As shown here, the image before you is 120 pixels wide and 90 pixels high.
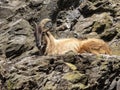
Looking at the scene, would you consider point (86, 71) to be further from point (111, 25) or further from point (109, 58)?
point (111, 25)

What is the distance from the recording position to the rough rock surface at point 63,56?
1229 cm

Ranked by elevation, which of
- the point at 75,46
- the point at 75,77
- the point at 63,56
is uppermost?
the point at 63,56

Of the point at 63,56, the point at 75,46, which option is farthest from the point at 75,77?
the point at 75,46

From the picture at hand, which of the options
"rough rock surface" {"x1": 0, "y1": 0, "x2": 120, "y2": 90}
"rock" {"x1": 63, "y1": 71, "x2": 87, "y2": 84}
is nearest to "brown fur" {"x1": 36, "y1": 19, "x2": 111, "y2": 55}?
"rough rock surface" {"x1": 0, "y1": 0, "x2": 120, "y2": 90}

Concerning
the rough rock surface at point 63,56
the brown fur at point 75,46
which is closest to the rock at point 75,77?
the rough rock surface at point 63,56

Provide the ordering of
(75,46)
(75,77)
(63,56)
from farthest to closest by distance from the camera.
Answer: (75,46) < (63,56) < (75,77)

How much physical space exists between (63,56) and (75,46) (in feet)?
12.8

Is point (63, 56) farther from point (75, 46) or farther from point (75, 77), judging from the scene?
point (75, 46)

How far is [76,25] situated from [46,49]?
7656 mm

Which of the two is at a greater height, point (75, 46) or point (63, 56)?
point (63, 56)

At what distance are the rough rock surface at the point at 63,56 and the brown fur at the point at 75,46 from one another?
4.01 feet

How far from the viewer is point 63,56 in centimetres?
1323

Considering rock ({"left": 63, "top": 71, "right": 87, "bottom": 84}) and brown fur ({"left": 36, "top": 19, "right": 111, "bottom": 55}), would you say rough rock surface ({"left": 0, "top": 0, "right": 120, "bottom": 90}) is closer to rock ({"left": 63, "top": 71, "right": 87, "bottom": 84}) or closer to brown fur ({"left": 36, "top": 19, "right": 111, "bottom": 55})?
rock ({"left": 63, "top": 71, "right": 87, "bottom": 84})

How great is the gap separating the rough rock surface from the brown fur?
1.22m
